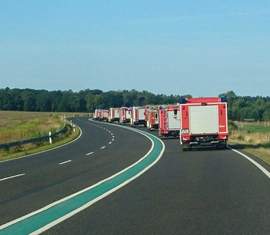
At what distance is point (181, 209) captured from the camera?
12.5 metres

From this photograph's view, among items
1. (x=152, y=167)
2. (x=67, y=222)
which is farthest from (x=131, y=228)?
(x=152, y=167)

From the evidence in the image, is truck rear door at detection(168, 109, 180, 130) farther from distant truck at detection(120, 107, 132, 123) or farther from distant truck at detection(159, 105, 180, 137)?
distant truck at detection(120, 107, 132, 123)

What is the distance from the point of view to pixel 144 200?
14.0 metres

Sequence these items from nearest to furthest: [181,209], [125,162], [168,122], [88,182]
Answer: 1. [181,209]
2. [88,182]
3. [125,162]
4. [168,122]

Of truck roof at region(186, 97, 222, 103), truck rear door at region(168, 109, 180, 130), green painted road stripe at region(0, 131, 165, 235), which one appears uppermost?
truck roof at region(186, 97, 222, 103)

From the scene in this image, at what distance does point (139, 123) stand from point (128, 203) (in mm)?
72875

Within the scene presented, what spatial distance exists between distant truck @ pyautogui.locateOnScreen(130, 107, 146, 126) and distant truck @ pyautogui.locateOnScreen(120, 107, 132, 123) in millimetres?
5167

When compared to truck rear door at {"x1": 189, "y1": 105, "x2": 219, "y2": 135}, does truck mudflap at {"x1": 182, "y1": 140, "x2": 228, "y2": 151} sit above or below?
below

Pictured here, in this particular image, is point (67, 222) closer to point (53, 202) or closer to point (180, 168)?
point (53, 202)

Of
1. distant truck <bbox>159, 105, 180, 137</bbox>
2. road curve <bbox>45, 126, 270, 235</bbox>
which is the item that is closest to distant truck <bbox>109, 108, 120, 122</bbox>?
distant truck <bbox>159, 105, 180, 137</bbox>

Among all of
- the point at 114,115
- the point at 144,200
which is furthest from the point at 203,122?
the point at 114,115

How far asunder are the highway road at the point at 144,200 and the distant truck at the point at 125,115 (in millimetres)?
71812

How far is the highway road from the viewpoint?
34.9 feet

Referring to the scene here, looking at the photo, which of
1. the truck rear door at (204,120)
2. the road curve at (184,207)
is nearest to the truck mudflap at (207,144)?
the truck rear door at (204,120)
